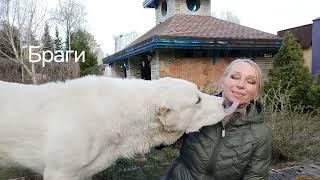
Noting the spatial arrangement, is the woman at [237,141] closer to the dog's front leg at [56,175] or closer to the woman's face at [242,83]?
the woman's face at [242,83]

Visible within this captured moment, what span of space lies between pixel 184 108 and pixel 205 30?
14.1 meters

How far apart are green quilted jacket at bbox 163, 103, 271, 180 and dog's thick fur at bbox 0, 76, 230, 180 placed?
131mm

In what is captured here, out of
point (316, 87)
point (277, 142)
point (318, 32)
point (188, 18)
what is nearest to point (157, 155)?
point (277, 142)

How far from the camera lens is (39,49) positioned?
Answer: 94.7 feet

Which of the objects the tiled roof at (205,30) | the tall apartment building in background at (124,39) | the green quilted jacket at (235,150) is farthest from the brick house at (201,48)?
the tall apartment building in background at (124,39)

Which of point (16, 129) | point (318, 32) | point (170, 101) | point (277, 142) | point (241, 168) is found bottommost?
point (277, 142)

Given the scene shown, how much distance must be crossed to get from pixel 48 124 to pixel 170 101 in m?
0.92

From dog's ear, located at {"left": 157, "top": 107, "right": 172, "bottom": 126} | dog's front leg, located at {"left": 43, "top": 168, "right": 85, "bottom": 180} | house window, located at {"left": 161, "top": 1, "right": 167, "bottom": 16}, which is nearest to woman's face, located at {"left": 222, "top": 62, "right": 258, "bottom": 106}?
dog's ear, located at {"left": 157, "top": 107, "right": 172, "bottom": 126}

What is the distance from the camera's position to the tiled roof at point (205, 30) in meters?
15.9

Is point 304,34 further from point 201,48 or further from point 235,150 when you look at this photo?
point 235,150

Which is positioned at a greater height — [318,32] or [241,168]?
[318,32]

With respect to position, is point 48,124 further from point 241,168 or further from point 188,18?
point 188,18

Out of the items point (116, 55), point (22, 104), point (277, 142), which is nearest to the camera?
point (22, 104)

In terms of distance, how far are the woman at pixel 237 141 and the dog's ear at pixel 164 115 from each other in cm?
24
